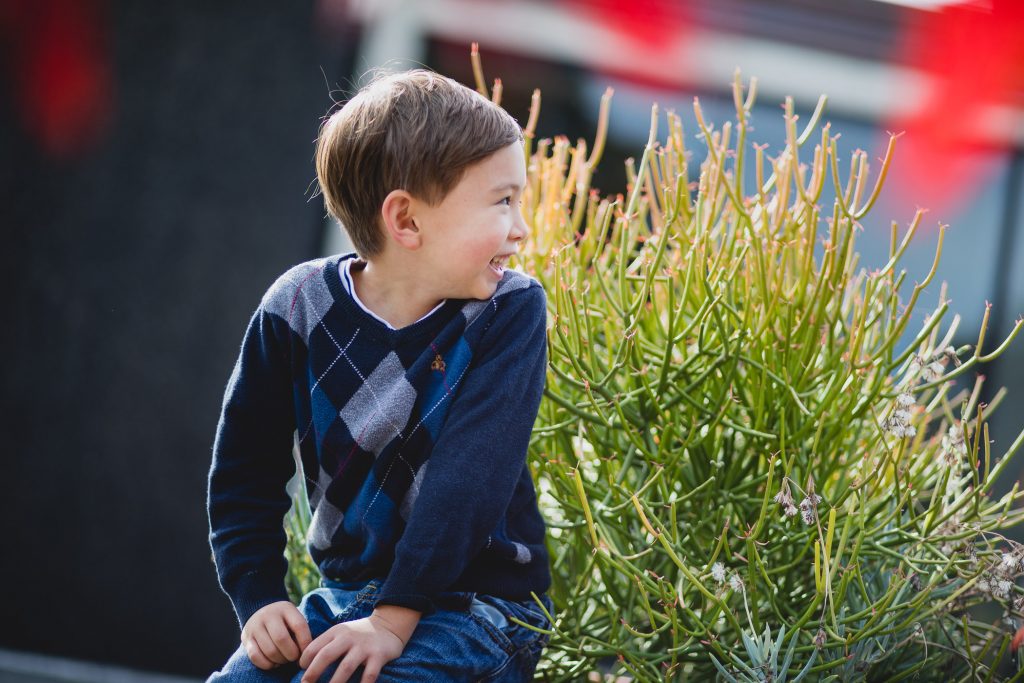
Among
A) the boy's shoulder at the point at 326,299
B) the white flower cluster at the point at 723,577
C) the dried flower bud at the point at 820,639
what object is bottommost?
the dried flower bud at the point at 820,639

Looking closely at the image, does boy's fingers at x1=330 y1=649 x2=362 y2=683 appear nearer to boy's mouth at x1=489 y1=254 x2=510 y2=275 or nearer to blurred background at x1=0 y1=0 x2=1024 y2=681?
boy's mouth at x1=489 y1=254 x2=510 y2=275

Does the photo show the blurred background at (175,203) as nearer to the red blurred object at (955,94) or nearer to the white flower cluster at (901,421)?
the red blurred object at (955,94)

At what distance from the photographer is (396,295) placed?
82cm

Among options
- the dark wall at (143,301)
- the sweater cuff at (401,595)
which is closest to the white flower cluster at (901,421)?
the sweater cuff at (401,595)

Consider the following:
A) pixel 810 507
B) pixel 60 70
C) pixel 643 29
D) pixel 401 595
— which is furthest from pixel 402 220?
pixel 60 70

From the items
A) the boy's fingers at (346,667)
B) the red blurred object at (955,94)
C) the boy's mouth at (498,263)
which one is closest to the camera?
the boy's fingers at (346,667)

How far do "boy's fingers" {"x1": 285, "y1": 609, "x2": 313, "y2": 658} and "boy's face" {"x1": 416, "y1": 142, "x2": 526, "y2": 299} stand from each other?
0.30m

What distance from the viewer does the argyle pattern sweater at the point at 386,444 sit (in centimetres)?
73

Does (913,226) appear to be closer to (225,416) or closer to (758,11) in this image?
(225,416)

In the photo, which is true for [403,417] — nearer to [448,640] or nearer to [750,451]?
[448,640]

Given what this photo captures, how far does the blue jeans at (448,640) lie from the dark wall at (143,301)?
1521 millimetres

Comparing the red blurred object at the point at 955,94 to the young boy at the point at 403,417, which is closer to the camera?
the young boy at the point at 403,417

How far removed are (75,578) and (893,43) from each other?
2276 mm

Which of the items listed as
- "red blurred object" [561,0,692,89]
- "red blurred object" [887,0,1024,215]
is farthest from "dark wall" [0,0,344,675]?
"red blurred object" [887,0,1024,215]
